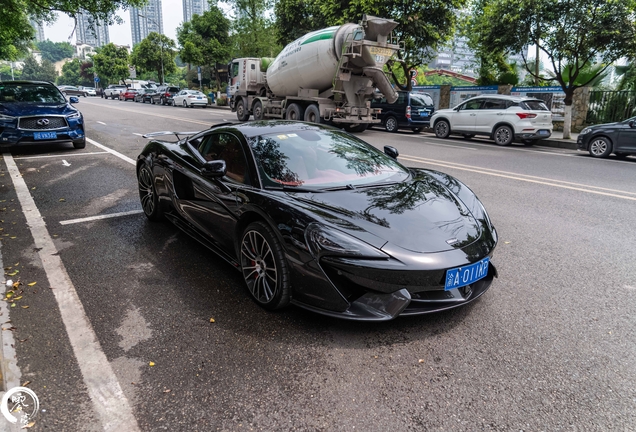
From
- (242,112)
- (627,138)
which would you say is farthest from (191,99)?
(627,138)

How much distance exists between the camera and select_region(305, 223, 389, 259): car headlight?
9.33ft

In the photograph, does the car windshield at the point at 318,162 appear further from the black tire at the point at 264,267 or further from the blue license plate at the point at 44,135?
the blue license plate at the point at 44,135

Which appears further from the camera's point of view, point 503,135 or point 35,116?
point 503,135

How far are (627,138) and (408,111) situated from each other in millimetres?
8009

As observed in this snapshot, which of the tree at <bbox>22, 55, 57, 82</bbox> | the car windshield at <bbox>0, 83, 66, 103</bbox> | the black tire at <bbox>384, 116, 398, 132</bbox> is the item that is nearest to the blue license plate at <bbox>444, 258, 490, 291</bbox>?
the car windshield at <bbox>0, 83, 66, 103</bbox>

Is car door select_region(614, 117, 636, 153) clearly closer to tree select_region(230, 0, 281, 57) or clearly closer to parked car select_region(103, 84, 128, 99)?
tree select_region(230, 0, 281, 57)

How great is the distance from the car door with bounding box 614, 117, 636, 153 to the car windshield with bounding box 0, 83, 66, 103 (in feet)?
45.8

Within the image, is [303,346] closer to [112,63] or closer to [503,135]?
[503,135]

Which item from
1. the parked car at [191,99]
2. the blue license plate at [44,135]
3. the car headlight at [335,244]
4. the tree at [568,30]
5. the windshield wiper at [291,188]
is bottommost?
the car headlight at [335,244]

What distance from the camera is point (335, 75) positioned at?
593 inches

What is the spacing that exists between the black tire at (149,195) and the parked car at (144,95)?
1654 inches

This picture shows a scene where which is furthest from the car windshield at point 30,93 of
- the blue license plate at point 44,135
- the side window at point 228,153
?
the side window at point 228,153

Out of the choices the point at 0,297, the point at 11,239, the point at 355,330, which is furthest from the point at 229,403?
the point at 11,239

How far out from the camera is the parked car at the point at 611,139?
38.1 ft
